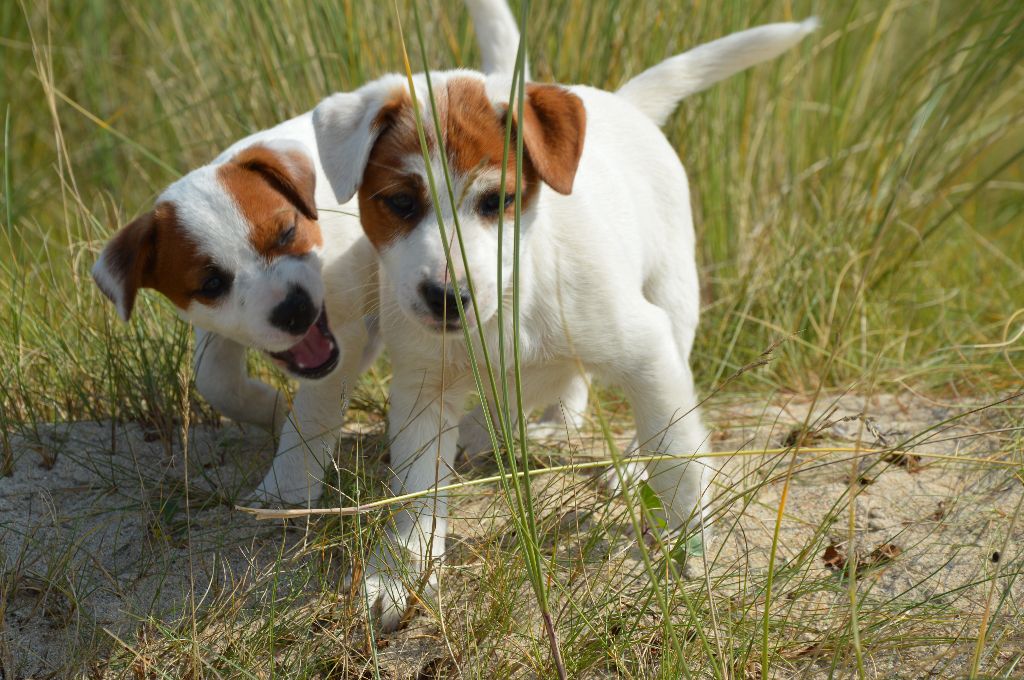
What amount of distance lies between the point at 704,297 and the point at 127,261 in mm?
2558

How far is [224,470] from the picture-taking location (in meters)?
3.32

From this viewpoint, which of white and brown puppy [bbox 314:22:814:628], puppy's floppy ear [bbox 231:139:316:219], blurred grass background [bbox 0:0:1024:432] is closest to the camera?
white and brown puppy [bbox 314:22:814:628]

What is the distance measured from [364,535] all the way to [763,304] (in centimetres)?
225

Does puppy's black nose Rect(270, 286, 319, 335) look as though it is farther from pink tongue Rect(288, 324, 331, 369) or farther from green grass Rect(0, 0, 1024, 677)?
green grass Rect(0, 0, 1024, 677)

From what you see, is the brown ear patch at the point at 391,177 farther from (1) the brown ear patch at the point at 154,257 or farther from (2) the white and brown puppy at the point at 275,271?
(1) the brown ear patch at the point at 154,257

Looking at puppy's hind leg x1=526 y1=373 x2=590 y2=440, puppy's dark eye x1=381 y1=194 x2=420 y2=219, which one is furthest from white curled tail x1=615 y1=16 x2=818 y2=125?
puppy's dark eye x1=381 y1=194 x2=420 y2=219

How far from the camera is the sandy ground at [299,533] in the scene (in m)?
Result: 2.45

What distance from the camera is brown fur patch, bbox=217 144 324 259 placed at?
9.47 ft

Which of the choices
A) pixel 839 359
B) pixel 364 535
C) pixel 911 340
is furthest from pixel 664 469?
pixel 911 340

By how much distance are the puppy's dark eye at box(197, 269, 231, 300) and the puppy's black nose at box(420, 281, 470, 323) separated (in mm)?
765

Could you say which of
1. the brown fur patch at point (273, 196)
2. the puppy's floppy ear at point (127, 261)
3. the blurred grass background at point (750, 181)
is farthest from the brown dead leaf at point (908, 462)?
the puppy's floppy ear at point (127, 261)

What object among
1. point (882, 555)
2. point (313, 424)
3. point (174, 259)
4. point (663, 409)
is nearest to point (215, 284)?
point (174, 259)

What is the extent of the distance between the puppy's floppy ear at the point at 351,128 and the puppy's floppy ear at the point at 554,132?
1.10 ft

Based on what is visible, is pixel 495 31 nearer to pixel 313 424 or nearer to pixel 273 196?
pixel 273 196
